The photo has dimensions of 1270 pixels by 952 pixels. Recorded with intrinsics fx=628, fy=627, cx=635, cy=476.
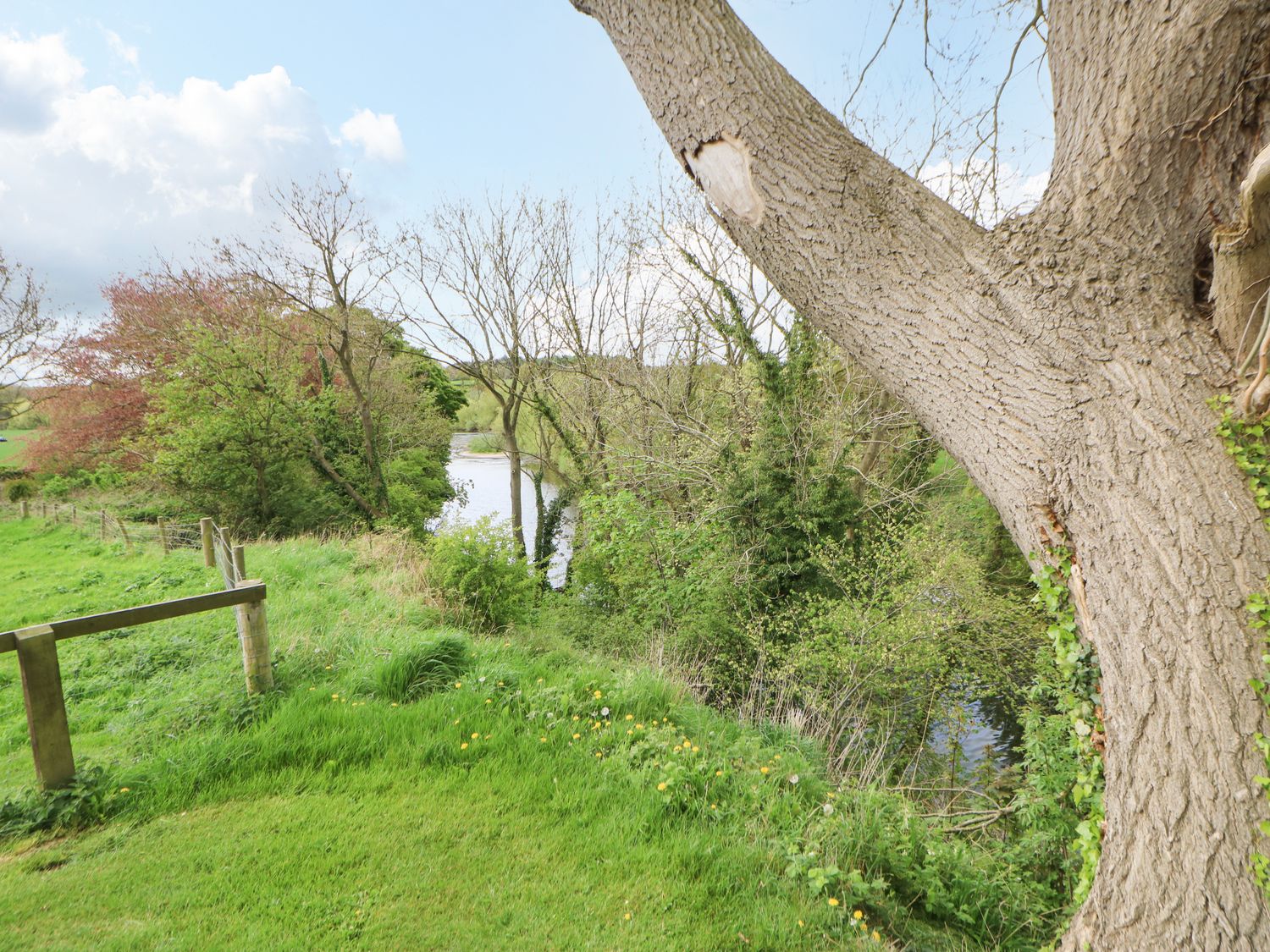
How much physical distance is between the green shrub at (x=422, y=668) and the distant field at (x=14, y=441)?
2162 cm

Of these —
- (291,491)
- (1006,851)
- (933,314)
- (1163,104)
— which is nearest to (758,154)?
(933,314)

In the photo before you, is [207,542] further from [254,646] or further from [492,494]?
[492,494]

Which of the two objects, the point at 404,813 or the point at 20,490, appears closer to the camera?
the point at 404,813

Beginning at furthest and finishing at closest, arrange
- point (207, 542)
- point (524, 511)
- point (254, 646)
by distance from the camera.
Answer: point (524, 511), point (207, 542), point (254, 646)

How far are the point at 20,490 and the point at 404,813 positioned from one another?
21816 mm

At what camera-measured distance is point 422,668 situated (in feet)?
14.0

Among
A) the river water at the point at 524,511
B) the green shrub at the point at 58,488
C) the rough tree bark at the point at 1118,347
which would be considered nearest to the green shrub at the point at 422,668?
the rough tree bark at the point at 1118,347

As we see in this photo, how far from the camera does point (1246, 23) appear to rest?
152 cm

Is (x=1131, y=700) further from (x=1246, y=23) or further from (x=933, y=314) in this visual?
(x=1246, y=23)

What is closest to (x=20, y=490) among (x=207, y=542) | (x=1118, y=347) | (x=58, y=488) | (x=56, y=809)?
(x=58, y=488)

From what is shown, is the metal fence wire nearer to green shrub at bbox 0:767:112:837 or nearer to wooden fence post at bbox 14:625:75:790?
wooden fence post at bbox 14:625:75:790

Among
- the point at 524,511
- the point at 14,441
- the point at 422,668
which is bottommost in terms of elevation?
the point at 524,511

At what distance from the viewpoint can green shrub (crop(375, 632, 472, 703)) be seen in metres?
4.02

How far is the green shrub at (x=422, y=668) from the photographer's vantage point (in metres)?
4.02
